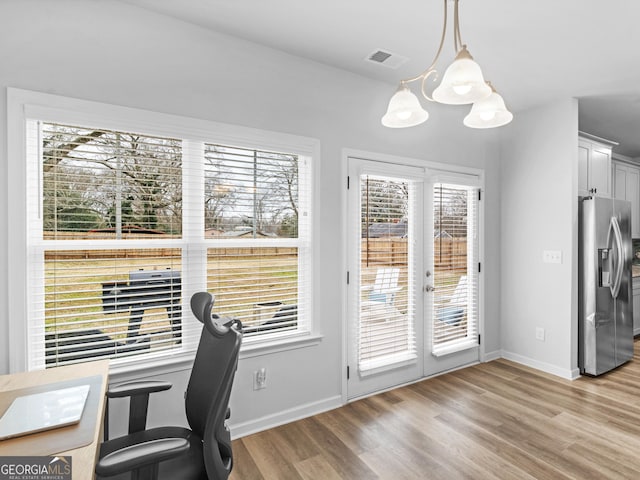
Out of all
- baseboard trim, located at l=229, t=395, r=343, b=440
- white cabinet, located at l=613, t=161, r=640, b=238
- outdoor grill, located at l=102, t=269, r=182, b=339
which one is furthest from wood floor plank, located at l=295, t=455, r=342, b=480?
white cabinet, located at l=613, t=161, r=640, b=238

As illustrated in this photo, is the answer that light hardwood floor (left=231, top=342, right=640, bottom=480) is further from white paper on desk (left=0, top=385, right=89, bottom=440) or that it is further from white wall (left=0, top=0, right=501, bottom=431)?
white paper on desk (left=0, top=385, right=89, bottom=440)

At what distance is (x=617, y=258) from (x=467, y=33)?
114 inches

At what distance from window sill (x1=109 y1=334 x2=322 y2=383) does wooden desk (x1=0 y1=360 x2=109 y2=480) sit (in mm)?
275

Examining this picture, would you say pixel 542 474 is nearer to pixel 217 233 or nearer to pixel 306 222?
pixel 306 222

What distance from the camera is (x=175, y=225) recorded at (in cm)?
225

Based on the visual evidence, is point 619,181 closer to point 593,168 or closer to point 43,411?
point 593,168

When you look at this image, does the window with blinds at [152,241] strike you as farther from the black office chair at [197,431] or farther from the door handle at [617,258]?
the door handle at [617,258]

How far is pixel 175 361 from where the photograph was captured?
7.21 feet

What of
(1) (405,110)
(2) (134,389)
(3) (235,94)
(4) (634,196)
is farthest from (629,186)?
(2) (134,389)

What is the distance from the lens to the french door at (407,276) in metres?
2.98

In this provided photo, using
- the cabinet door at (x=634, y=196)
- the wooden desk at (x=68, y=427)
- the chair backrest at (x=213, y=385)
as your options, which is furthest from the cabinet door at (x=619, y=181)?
the wooden desk at (x=68, y=427)

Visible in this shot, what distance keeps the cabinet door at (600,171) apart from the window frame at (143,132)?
314 centimetres

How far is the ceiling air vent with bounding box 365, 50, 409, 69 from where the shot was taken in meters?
2.66

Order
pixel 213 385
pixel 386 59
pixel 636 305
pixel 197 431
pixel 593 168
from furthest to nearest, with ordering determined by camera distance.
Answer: pixel 636 305
pixel 593 168
pixel 386 59
pixel 197 431
pixel 213 385
